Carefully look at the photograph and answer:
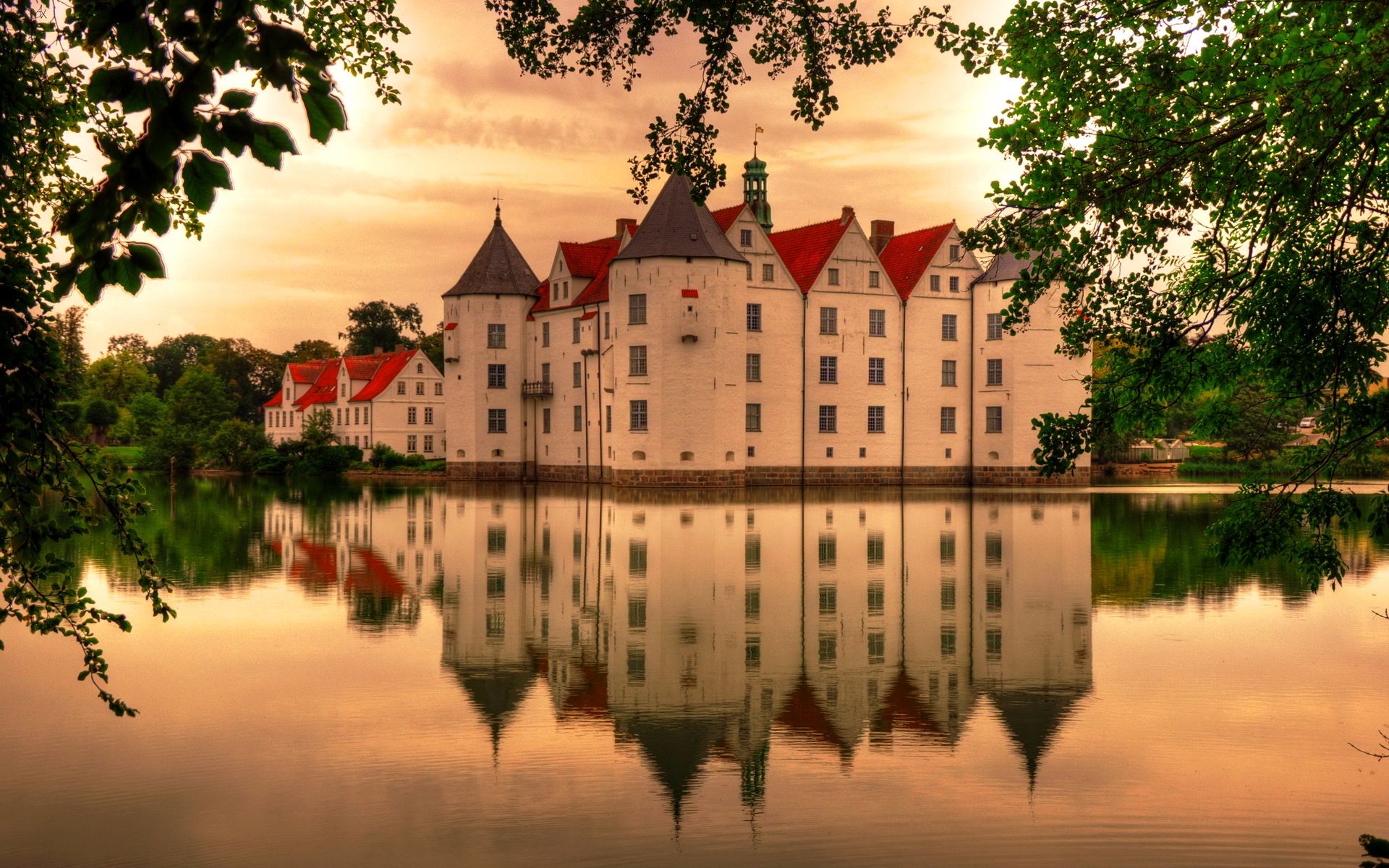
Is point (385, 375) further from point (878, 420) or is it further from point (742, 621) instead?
point (742, 621)

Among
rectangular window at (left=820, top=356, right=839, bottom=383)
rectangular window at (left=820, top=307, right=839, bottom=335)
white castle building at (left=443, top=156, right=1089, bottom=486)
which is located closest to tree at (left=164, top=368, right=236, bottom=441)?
white castle building at (left=443, top=156, right=1089, bottom=486)

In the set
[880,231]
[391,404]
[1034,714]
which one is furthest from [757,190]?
[1034,714]

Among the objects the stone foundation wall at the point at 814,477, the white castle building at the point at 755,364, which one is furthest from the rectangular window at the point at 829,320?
the stone foundation wall at the point at 814,477

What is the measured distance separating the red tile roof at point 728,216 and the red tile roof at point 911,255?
8.15 m

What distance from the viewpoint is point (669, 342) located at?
167 feet

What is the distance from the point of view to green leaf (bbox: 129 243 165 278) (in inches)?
120

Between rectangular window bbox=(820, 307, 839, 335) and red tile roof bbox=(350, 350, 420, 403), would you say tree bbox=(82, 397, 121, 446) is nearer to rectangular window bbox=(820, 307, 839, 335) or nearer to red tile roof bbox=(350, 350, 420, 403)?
red tile roof bbox=(350, 350, 420, 403)

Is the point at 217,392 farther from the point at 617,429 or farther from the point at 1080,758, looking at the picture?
the point at 1080,758

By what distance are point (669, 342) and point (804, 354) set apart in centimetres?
712

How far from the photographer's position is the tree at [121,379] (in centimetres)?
11562

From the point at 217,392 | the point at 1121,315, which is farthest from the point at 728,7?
the point at 217,392

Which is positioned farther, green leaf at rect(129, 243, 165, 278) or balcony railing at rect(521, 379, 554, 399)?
balcony railing at rect(521, 379, 554, 399)

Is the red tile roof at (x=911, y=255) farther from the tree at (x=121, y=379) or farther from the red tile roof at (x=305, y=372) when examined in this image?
the tree at (x=121, y=379)

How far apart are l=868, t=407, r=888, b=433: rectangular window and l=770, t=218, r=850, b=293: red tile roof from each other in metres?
6.45
